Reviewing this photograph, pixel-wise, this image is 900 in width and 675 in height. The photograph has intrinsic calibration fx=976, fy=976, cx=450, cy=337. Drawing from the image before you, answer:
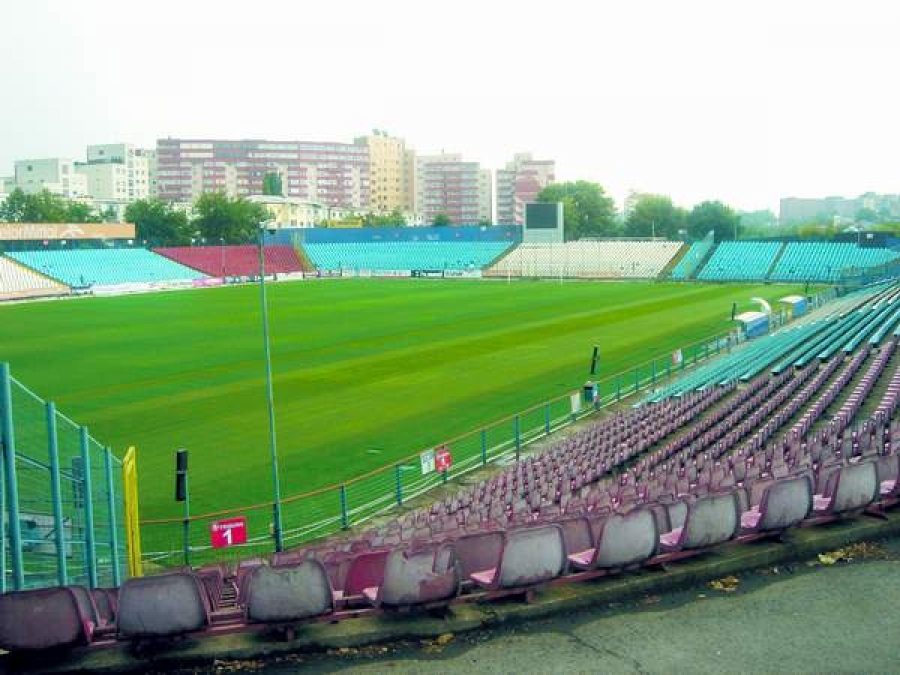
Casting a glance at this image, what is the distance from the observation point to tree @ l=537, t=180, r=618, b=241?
502ft

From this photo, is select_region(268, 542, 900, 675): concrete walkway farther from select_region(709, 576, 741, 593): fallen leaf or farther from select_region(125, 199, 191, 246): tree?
select_region(125, 199, 191, 246): tree

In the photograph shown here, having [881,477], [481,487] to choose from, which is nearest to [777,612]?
[881,477]

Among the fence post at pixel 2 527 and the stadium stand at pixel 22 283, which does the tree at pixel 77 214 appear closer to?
the stadium stand at pixel 22 283

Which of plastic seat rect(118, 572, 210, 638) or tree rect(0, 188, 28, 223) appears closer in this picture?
plastic seat rect(118, 572, 210, 638)

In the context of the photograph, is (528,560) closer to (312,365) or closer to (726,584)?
(726,584)

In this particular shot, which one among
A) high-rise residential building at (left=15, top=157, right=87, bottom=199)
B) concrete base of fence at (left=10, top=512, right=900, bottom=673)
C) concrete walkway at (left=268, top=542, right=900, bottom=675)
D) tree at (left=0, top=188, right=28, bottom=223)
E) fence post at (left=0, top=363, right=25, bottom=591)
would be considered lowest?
concrete walkway at (left=268, top=542, right=900, bottom=675)

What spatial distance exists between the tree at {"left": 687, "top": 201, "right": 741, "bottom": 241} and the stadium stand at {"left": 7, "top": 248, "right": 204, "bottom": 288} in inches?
2736

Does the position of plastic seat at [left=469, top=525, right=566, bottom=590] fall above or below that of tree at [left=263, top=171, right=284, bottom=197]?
below

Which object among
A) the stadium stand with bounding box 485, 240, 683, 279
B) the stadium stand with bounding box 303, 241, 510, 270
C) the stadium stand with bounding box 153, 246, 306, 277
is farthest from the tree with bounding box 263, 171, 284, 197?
the stadium stand with bounding box 303, 241, 510, 270

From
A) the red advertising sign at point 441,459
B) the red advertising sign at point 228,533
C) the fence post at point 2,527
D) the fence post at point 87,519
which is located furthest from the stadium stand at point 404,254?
the fence post at point 2,527

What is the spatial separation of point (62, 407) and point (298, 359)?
10984 mm

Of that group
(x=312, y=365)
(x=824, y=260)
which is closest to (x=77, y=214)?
(x=824, y=260)

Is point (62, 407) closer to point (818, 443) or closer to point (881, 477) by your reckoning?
point (818, 443)

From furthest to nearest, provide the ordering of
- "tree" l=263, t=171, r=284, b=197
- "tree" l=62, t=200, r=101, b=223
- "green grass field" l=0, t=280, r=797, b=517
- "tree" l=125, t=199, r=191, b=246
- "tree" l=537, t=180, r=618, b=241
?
"tree" l=537, t=180, r=618, b=241 → "tree" l=62, t=200, r=101, b=223 → "tree" l=125, t=199, r=191, b=246 → "tree" l=263, t=171, r=284, b=197 → "green grass field" l=0, t=280, r=797, b=517
